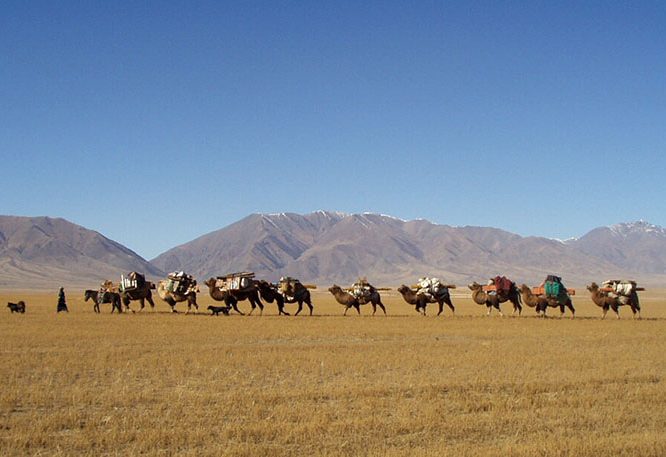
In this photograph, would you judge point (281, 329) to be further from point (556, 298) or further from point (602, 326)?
point (556, 298)

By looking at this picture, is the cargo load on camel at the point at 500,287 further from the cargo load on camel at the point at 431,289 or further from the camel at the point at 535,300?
the cargo load on camel at the point at 431,289

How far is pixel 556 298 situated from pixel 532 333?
44.0 ft

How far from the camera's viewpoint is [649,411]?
38.5 ft

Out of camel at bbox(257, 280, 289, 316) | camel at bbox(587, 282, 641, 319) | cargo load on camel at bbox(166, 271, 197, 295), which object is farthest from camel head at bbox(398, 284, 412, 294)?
cargo load on camel at bbox(166, 271, 197, 295)

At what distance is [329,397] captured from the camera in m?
12.9

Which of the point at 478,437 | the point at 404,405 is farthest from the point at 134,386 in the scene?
the point at 478,437

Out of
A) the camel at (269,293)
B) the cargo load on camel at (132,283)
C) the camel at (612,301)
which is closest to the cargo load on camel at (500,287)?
the camel at (612,301)

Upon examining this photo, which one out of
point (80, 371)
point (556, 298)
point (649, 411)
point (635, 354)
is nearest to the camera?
point (649, 411)

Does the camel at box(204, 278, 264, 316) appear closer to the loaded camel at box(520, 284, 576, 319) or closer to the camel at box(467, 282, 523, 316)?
the camel at box(467, 282, 523, 316)

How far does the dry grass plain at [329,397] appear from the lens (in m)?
Result: 9.65

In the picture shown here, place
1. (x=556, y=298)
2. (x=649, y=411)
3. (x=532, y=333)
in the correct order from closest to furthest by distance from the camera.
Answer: (x=649, y=411) → (x=532, y=333) → (x=556, y=298)

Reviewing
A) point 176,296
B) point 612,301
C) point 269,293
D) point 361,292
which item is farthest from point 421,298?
point 176,296

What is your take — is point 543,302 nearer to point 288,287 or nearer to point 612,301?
point 612,301

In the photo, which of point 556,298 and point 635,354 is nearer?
point 635,354
